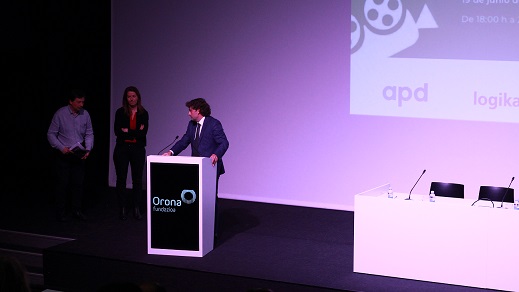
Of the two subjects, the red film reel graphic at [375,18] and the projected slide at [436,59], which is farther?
the red film reel graphic at [375,18]

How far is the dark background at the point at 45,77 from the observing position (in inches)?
367

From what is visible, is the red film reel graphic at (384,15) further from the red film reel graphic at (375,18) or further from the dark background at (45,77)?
the dark background at (45,77)

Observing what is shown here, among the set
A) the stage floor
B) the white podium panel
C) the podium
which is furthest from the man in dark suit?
the white podium panel

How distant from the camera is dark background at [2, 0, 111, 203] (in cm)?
932

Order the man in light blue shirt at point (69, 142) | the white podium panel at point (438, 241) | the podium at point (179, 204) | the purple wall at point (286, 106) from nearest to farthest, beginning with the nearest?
1. the white podium panel at point (438, 241)
2. the podium at point (179, 204)
3. the man in light blue shirt at point (69, 142)
4. the purple wall at point (286, 106)

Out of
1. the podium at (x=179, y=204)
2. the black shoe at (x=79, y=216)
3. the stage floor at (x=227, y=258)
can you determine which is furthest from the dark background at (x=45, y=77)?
the podium at (x=179, y=204)

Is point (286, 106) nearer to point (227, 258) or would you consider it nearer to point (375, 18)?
point (375, 18)

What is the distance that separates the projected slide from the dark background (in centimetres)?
335

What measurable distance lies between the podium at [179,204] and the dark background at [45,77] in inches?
108

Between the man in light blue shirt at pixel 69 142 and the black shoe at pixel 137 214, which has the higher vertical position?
the man in light blue shirt at pixel 69 142

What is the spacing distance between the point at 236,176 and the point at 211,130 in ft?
8.30

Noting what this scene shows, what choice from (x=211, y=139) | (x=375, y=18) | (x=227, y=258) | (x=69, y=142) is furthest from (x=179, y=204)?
(x=375, y=18)

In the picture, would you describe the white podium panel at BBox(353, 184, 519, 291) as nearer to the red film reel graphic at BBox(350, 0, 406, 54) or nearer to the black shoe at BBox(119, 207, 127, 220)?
the red film reel graphic at BBox(350, 0, 406, 54)

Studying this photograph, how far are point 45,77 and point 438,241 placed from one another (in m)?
5.54
